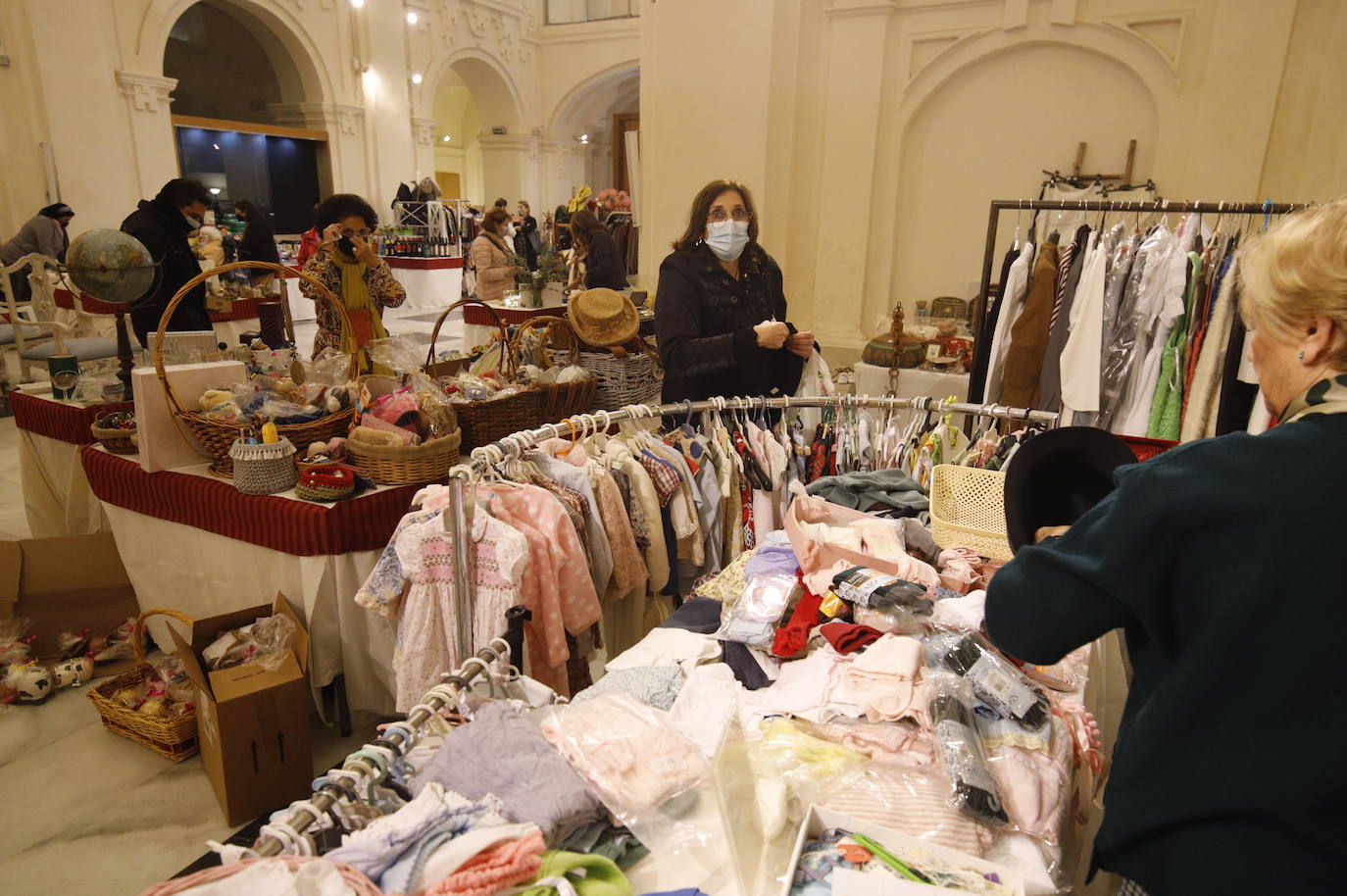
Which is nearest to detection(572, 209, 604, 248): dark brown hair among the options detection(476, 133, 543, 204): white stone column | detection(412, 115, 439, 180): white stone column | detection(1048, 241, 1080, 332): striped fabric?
detection(1048, 241, 1080, 332): striped fabric

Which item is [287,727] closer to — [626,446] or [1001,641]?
[626,446]

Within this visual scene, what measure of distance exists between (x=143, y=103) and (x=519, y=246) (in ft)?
15.5

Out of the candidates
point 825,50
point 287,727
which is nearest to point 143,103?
point 825,50

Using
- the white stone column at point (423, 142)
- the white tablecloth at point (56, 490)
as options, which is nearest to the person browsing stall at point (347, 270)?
the white tablecloth at point (56, 490)

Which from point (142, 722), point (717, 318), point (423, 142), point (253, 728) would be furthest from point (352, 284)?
point (423, 142)

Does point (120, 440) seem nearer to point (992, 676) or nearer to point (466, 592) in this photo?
point (466, 592)

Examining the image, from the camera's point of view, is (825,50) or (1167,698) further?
(825,50)

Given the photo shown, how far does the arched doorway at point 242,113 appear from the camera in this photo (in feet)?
37.0

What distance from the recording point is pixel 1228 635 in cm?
84

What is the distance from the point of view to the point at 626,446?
250 cm

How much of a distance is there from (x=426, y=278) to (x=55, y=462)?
28.3ft

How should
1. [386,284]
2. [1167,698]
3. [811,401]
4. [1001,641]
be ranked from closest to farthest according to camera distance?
[1167,698] < [1001,641] < [811,401] < [386,284]

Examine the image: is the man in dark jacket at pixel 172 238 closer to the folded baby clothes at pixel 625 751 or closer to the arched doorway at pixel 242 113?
the folded baby clothes at pixel 625 751

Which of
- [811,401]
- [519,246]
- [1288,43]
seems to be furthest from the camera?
[519,246]
